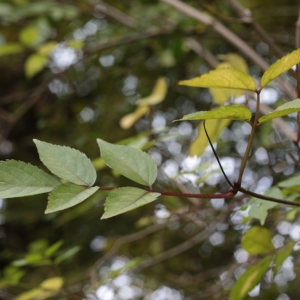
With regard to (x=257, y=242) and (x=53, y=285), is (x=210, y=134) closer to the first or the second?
(x=257, y=242)

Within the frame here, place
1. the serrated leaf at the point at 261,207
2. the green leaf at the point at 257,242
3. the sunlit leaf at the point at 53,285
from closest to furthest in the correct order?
the serrated leaf at the point at 261,207, the green leaf at the point at 257,242, the sunlit leaf at the point at 53,285

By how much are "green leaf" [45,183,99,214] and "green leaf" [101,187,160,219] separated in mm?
19

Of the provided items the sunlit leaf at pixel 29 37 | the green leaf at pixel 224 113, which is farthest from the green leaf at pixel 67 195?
the sunlit leaf at pixel 29 37

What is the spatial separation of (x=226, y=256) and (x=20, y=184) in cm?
152

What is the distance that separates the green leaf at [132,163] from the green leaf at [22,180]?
61mm

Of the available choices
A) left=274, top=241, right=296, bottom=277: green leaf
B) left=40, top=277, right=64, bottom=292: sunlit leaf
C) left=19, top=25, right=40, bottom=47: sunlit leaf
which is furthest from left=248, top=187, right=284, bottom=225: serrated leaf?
left=19, top=25, right=40, bottom=47: sunlit leaf

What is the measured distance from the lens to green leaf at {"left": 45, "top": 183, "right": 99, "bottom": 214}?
39 centimetres

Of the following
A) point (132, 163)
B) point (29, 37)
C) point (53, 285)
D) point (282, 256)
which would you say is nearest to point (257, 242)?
point (282, 256)

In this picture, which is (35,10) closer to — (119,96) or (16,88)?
(119,96)

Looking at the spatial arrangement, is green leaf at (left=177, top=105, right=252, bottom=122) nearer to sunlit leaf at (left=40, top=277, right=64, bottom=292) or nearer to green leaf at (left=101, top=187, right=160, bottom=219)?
green leaf at (left=101, top=187, right=160, bottom=219)

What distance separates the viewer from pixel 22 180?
0.41 m

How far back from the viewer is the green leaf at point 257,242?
65 centimetres

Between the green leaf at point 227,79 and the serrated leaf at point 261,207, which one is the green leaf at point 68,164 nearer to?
the green leaf at point 227,79

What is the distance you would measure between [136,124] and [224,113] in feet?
4.73
